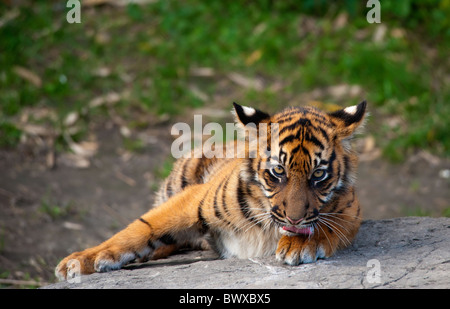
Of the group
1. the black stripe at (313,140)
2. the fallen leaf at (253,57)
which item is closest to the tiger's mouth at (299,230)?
the black stripe at (313,140)

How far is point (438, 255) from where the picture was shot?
12.4 ft

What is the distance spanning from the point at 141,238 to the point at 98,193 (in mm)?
3017

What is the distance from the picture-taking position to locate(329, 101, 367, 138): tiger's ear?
3920 mm

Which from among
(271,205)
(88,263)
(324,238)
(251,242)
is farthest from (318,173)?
(88,263)

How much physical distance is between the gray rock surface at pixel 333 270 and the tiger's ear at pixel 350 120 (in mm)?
825

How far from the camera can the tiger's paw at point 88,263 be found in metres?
3.94

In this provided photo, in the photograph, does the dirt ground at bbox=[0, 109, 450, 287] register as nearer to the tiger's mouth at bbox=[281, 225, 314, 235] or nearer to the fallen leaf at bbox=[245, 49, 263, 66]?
the fallen leaf at bbox=[245, 49, 263, 66]

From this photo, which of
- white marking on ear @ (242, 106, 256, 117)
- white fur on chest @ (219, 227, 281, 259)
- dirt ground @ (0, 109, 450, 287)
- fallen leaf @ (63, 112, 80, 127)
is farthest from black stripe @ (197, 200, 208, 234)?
fallen leaf @ (63, 112, 80, 127)

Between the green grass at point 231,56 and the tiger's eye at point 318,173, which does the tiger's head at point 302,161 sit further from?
the green grass at point 231,56

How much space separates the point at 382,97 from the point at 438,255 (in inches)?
203

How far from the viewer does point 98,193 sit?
7.04 metres
